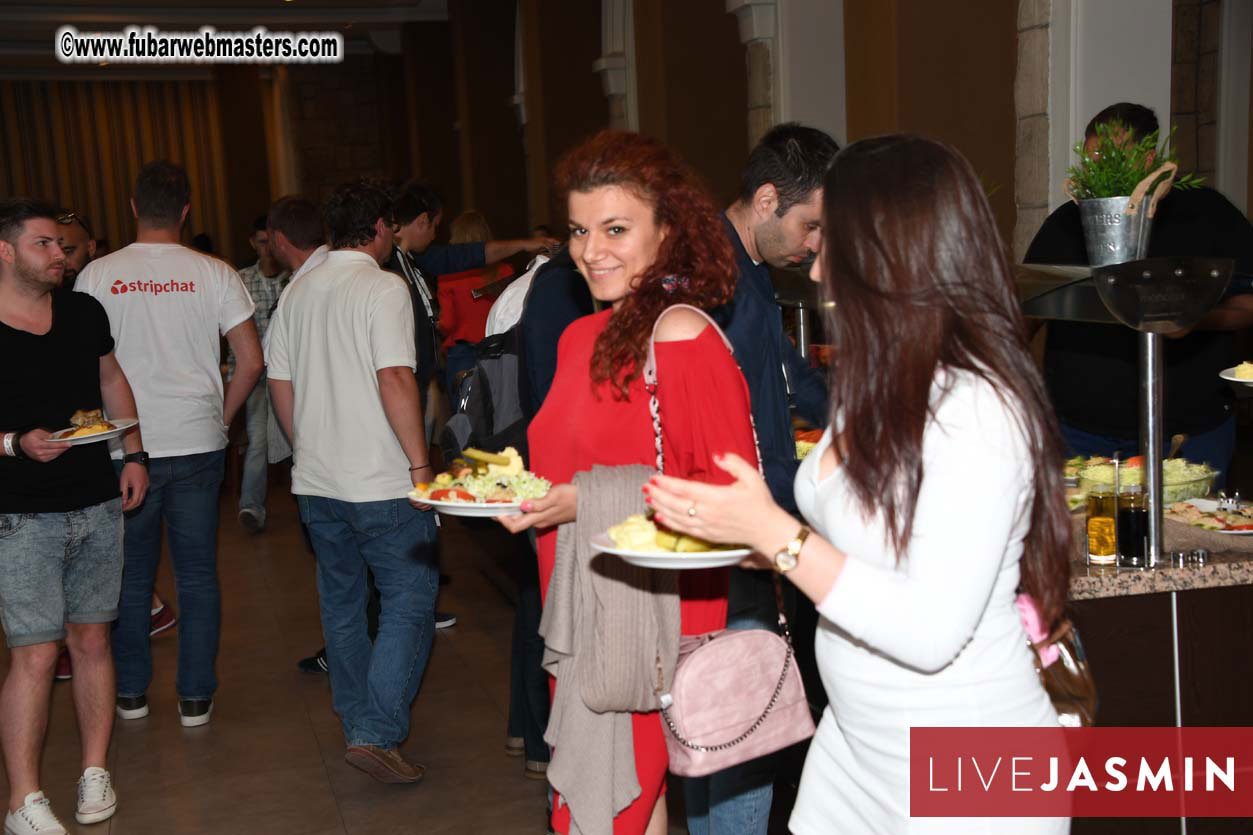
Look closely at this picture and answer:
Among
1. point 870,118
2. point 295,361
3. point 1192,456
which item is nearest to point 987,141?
point 870,118

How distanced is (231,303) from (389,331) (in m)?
0.98

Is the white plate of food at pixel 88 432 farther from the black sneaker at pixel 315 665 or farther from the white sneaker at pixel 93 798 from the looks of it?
the black sneaker at pixel 315 665

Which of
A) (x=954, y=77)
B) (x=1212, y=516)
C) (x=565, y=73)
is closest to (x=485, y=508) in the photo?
(x=1212, y=516)

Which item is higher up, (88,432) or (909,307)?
(909,307)

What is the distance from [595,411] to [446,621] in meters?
3.47

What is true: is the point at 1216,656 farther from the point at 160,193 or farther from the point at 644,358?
the point at 160,193

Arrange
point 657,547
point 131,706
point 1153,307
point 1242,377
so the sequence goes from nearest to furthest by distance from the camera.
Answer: point 657,547 < point 1153,307 < point 1242,377 < point 131,706

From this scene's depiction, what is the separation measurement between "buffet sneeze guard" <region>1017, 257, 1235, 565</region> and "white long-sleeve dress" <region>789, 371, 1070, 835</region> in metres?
1.04

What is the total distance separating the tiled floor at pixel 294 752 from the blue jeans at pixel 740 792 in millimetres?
897

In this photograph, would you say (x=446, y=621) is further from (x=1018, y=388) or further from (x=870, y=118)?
(x=1018, y=388)

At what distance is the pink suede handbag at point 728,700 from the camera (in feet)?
6.58

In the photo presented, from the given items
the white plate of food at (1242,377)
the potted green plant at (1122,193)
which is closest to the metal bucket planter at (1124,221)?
the potted green plant at (1122,193)

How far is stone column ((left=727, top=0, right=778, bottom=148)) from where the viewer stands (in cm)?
646

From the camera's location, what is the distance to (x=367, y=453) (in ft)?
12.3
